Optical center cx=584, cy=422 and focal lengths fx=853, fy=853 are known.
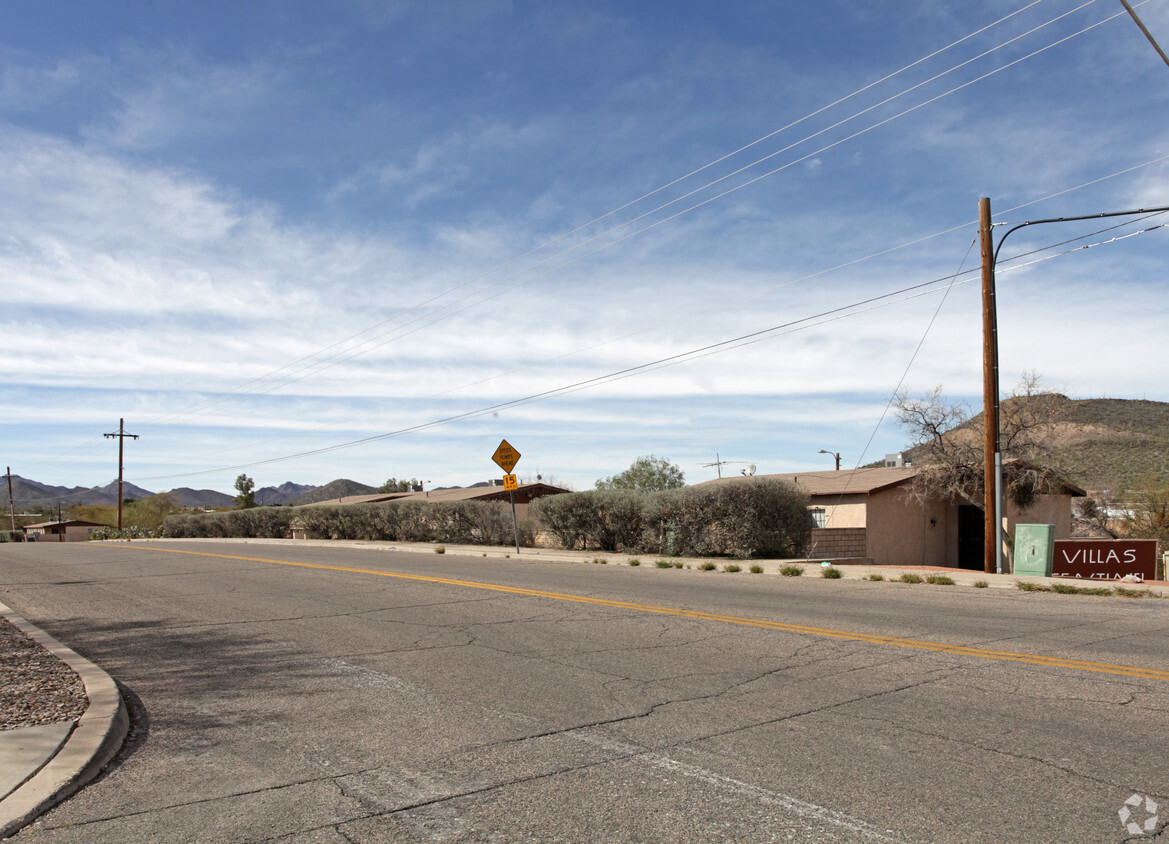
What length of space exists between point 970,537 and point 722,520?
1422 cm

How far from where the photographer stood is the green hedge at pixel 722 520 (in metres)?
22.4

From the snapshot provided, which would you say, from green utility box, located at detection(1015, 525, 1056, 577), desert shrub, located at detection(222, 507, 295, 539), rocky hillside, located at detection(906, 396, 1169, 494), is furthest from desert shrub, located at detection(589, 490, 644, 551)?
desert shrub, located at detection(222, 507, 295, 539)

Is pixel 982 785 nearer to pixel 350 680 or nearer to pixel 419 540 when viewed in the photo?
pixel 350 680

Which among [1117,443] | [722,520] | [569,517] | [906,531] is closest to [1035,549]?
[722,520]

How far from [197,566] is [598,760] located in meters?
18.3

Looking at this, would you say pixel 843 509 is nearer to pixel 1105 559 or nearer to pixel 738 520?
pixel 738 520

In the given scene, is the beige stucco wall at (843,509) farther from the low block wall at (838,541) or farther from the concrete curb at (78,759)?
the concrete curb at (78,759)

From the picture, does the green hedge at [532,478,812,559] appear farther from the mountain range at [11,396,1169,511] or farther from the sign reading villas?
the mountain range at [11,396,1169,511]

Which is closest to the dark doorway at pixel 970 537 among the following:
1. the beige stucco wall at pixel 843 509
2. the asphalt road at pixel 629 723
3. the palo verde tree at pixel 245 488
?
the beige stucco wall at pixel 843 509

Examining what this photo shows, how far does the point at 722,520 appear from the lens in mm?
22578

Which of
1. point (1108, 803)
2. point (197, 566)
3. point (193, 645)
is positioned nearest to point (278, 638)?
point (193, 645)

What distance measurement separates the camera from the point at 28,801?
4.42 m

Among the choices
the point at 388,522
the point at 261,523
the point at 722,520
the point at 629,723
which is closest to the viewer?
the point at 629,723

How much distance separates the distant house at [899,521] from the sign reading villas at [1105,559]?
33.6 ft
